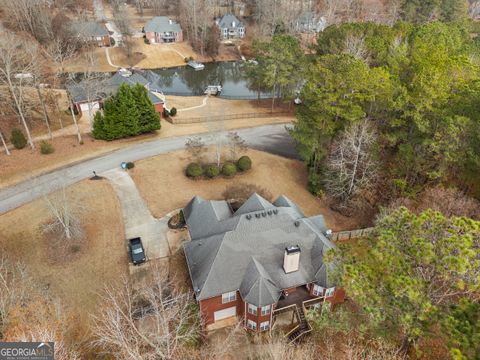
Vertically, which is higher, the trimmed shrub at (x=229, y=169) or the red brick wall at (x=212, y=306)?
the trimmed shrub at (x=229, y=169)

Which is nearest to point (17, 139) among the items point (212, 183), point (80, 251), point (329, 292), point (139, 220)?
point (139, 220)

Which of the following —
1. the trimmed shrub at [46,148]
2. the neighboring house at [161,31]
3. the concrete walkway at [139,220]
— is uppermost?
the neighboring house at [161,31]


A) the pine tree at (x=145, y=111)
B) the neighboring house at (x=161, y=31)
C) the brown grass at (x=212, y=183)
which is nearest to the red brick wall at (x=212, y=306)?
the brown grass at (x=212, y=183)

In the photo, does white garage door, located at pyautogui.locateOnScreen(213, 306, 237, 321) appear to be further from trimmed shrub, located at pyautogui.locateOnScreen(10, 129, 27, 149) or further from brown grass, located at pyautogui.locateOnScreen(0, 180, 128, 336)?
trimmed shrub, located at pyautogui.locateOnScreen(10, 129, 27, 149)

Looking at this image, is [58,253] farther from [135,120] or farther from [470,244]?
[470,244]

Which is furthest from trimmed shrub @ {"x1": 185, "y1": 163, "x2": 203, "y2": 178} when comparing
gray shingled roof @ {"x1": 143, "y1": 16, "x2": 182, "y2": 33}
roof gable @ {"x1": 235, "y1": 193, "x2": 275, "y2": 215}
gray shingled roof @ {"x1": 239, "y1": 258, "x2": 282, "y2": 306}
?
gray shingled roof @ {"x1": 143, "y1": 16, "x2": 182, "y2": 33}

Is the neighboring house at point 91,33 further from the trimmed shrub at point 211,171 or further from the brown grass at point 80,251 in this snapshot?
the trimmed shrub at point 211,171

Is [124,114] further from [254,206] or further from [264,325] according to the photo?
[264,325]
